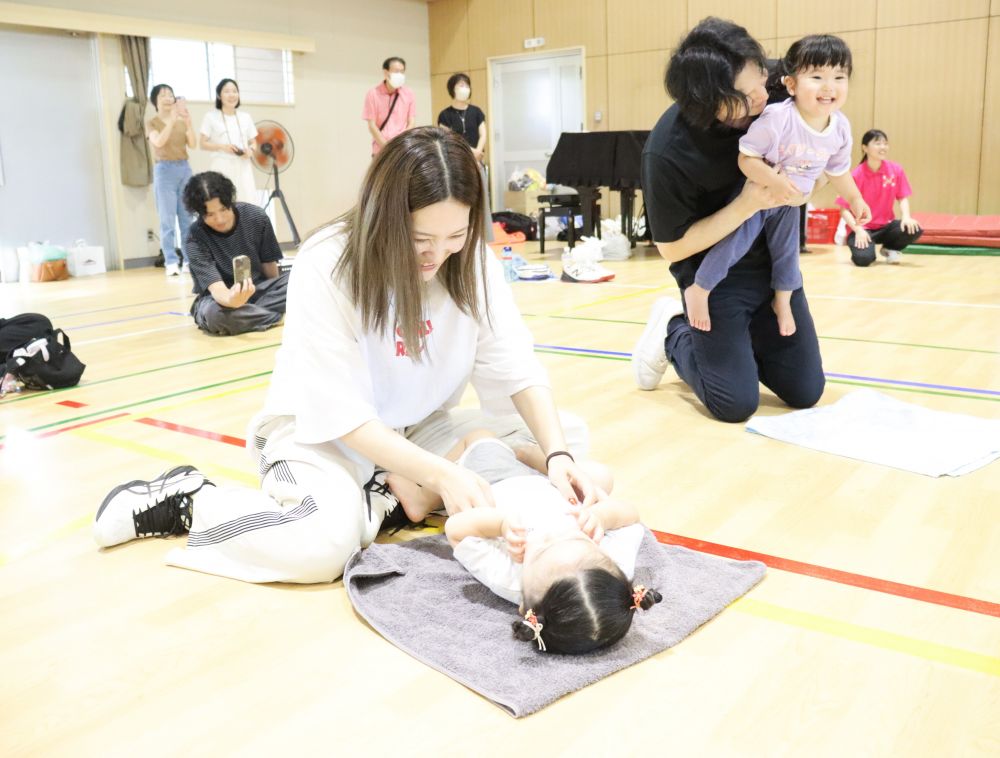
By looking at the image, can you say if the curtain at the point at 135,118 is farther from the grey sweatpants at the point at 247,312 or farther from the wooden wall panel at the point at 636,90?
the wooden wall panel at the point at 636,90

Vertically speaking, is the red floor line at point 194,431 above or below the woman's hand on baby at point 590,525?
below

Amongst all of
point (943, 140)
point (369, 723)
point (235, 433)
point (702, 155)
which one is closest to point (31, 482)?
point (235, 433)

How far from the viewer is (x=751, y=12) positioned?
870 cm

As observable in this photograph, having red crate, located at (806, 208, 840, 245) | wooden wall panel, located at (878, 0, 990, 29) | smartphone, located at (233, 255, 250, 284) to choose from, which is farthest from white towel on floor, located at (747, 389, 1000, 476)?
A: wooden wall panel, located at (878, 0, 990, 29)

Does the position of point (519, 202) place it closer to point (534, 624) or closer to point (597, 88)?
point (597, 88)

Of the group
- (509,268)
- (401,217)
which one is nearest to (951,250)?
(509,268)

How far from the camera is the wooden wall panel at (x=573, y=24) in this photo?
31.9 ft

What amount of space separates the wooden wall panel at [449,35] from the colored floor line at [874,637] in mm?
10123

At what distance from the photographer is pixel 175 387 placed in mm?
3324

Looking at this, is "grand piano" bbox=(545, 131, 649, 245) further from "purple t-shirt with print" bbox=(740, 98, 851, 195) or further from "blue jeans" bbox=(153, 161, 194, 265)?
"purple t-shirt with print" bbox=(740, 98, 851, 195)

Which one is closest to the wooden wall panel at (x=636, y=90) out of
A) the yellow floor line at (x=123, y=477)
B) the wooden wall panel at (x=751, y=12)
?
the wooden wall panel at (x=751, y=12)

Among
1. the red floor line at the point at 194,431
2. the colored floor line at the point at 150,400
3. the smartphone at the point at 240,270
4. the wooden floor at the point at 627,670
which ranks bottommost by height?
the wooden floor at the point at 627,670

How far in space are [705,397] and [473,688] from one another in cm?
158

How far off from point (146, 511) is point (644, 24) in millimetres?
8728
